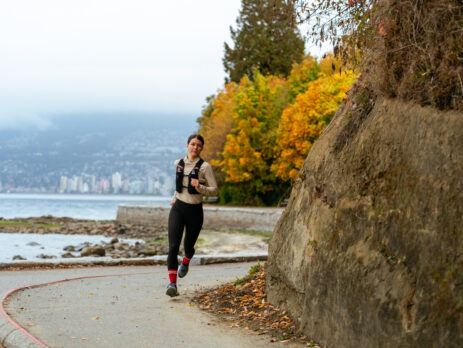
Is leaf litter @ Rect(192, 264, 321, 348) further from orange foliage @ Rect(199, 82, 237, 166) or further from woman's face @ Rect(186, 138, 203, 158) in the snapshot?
orange foliage @ Rect(199, 82, 237, 166)

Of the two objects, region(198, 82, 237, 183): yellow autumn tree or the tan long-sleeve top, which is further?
region(198, 82, 237, 183): yellow autumn tree

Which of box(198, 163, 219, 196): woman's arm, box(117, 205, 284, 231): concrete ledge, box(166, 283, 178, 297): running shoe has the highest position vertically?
box(198, 163, 219, 196): woman's arm

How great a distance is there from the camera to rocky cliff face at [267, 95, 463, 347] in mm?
4582

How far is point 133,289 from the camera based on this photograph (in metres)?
9.57

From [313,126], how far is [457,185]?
35.3 metres

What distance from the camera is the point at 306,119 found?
3984cm

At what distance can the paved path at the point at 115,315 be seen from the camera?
613 centimetres

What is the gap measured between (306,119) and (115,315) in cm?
3347

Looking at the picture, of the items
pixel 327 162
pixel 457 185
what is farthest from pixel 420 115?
pixel 327 162

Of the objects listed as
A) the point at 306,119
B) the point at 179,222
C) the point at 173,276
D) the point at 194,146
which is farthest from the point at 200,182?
the point at 306,119

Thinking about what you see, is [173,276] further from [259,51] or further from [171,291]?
[259,51]

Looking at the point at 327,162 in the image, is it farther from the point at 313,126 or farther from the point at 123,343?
the point at 313,126

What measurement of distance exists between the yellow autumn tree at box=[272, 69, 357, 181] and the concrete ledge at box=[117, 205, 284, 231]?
11.4 feet

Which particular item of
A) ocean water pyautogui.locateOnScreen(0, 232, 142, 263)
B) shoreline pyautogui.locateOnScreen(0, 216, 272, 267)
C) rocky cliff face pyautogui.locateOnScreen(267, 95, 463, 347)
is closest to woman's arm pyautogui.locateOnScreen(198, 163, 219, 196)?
rocky cliff face pyautogui.locateOnScreen(267, 95, 463, 347)
